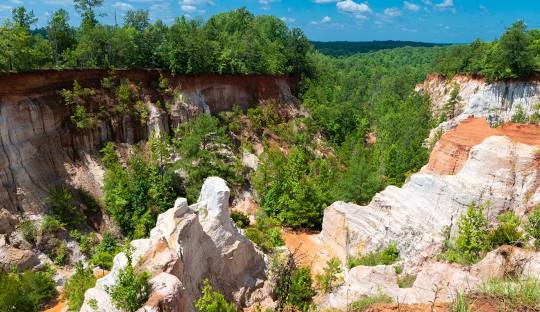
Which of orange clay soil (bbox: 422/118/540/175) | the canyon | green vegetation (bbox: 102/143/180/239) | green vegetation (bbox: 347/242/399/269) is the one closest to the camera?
the canyon

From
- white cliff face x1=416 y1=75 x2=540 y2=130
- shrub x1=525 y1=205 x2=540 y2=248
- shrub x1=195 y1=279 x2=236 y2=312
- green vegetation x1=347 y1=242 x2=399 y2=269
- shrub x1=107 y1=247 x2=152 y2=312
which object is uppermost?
white cliff face x1=416 y1=75 x2=540 y2=130

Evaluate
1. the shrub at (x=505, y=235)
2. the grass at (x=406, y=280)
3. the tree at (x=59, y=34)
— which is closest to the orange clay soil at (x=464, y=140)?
the shrub at (x=505, y=235)

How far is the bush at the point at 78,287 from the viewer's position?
1694cm

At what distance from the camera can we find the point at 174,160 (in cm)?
3444

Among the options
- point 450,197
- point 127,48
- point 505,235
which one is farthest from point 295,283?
point 127,48

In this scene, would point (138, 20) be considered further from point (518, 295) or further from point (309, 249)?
point (518, 295)

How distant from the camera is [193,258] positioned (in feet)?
56.7

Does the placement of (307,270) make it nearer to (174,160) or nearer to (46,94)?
(174,160)

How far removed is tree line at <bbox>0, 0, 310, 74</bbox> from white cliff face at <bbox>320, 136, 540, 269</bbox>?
79.8 feet

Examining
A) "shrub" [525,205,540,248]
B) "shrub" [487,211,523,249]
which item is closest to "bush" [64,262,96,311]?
"shrub" [487,211,523,249]

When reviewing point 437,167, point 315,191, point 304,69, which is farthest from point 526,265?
point 304,69

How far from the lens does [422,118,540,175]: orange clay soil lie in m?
21.0

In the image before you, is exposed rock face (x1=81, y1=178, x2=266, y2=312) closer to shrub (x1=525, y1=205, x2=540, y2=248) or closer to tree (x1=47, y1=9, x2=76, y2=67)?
shrub (x1=525, y1=205, x2=540, y2=248)

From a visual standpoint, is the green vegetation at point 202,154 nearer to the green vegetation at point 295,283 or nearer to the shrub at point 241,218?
the shrub at point 241,218
